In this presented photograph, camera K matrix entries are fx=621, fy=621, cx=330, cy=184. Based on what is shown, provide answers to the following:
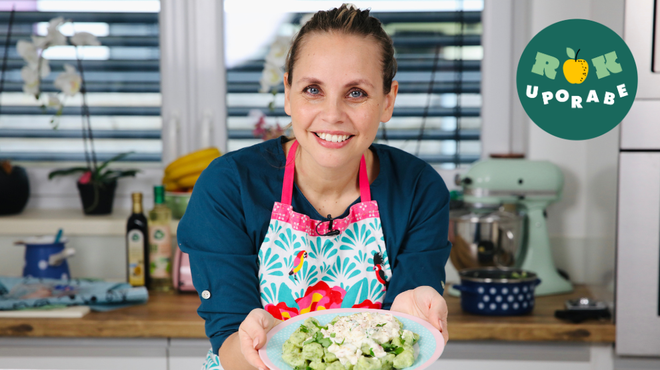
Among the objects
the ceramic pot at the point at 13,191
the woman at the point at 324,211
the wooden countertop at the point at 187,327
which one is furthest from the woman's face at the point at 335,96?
the ceramic pot at the point at 13,191

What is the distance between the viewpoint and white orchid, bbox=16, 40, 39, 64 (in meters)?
2.14

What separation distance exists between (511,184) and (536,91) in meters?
0.42

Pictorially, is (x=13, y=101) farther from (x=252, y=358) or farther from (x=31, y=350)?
(x=252, y=358)

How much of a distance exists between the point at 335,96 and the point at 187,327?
940mm

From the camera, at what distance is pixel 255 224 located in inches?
46.6

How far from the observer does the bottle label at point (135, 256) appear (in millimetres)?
1997

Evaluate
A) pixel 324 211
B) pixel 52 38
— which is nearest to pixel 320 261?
pixel 324 211

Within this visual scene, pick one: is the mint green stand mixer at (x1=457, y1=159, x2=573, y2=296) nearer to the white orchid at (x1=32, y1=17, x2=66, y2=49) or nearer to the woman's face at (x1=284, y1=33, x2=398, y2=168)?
the woman's face at (x1=284, y1=33, x2=398, y2=168)

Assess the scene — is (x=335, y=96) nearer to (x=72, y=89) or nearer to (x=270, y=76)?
(x=270, y=76)

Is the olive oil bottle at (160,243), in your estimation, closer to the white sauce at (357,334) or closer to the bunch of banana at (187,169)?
the bunch of banana at (187,169)

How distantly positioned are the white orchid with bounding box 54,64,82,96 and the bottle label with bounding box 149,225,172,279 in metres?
0.58

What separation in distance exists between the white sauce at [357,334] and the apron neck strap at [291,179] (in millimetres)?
300

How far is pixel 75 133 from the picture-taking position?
7.92ft

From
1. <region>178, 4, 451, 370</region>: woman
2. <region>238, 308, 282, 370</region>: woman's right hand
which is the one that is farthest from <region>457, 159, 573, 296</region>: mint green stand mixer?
<region>238, 308, 282, 370</region>: woman's right hand
